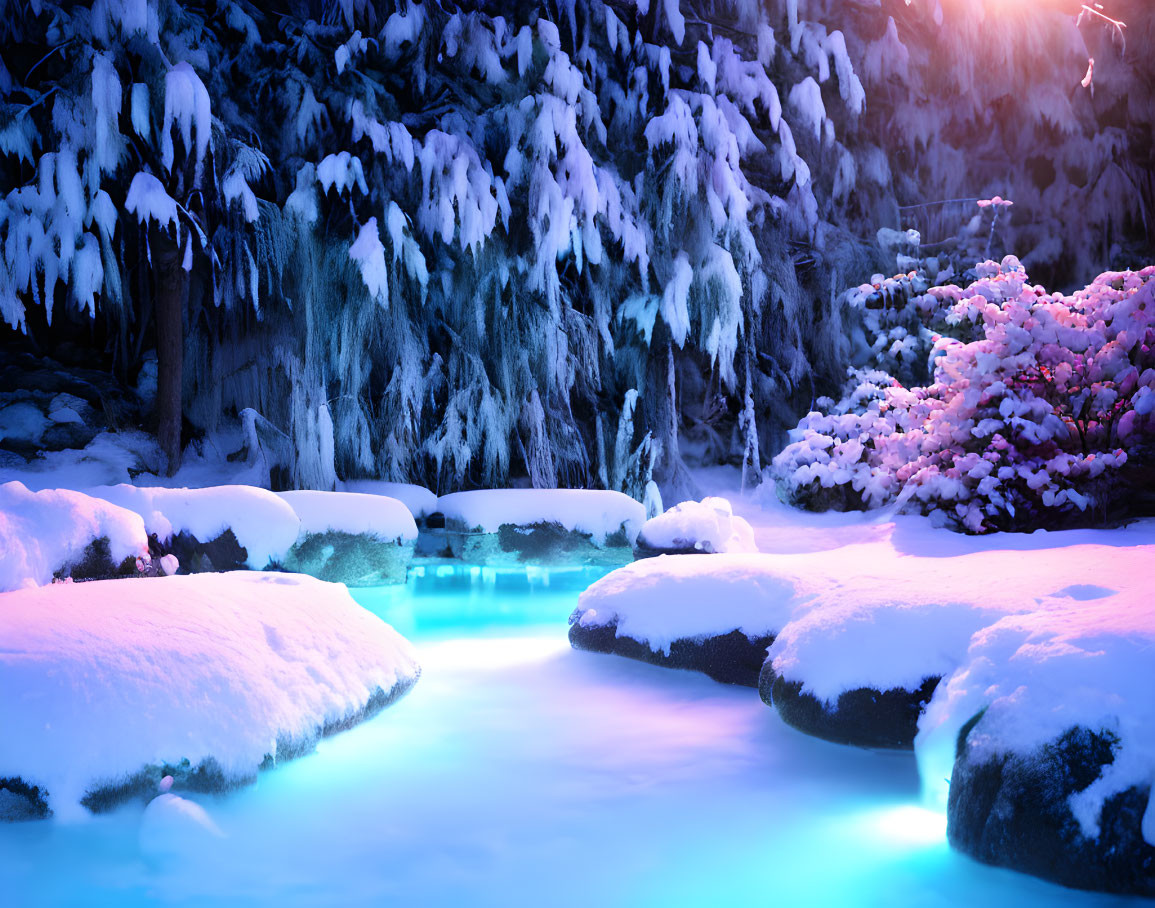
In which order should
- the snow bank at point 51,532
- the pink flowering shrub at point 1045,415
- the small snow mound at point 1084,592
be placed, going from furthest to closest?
the pink flowering shrub at point 1045,415
the snow bank at point 51,532
the small snow mound at point 1084,592

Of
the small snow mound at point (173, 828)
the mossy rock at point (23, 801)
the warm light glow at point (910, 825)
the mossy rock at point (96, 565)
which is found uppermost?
the mossy rock at point (96, 565)

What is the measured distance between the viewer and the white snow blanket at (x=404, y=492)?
8.21 metres

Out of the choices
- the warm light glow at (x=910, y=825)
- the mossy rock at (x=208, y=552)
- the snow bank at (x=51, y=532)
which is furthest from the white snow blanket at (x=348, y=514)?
the warm light glow at (x=910, y=825)

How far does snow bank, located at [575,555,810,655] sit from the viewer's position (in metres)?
3.67

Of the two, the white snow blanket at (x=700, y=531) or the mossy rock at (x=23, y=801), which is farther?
the white snow blanket at (x=700, y=531)

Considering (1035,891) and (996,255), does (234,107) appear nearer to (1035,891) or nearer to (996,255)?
(1035,891)

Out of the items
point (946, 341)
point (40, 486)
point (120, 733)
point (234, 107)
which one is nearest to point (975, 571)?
point (120, 733)

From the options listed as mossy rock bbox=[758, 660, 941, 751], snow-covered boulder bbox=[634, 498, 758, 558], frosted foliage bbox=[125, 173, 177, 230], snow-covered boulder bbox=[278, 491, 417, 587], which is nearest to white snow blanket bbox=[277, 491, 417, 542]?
snow-covered boulder bbox=[278, 491, 417, 587]

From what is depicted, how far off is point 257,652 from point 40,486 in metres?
5.85

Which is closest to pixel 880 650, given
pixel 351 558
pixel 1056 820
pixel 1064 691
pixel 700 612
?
pixel 1064 691

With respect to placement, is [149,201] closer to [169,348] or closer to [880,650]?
[169,348]

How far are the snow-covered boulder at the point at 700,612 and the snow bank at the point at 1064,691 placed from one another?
1.06 meters

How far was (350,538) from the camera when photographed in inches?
263

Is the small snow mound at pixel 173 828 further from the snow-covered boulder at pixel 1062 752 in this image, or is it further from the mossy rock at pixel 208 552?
the mossy rock at pixel 208 552
